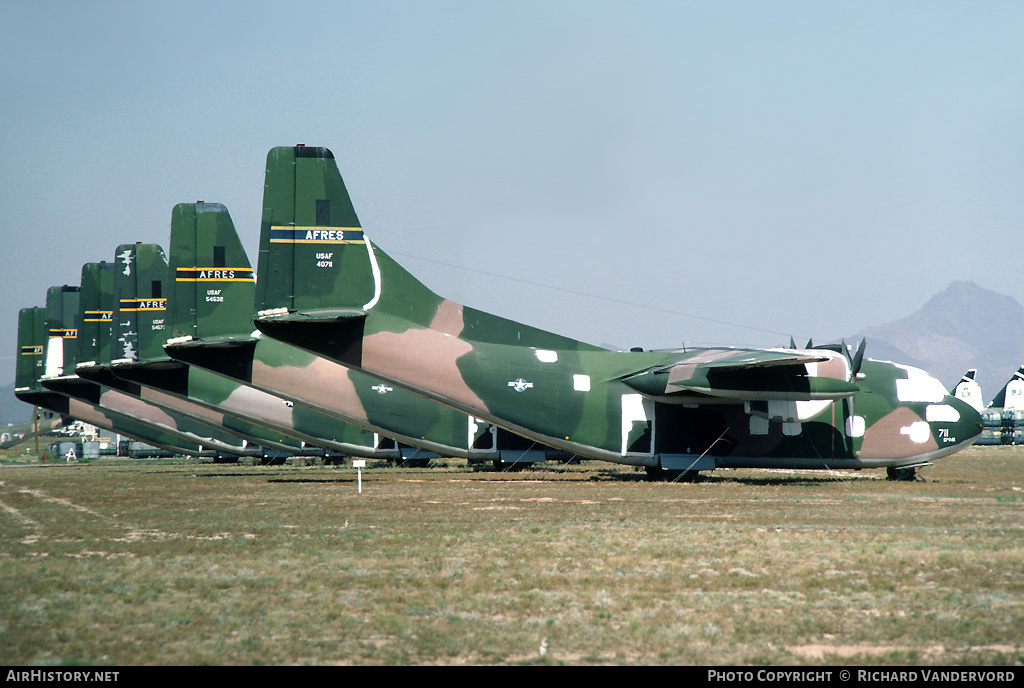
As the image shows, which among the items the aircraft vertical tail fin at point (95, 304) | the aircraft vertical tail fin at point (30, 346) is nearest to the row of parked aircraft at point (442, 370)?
the aircraft vertical tail fin at point (95, 304)

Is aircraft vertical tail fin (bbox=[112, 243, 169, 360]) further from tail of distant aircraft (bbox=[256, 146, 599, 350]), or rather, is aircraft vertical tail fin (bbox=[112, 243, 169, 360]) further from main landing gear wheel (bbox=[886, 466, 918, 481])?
main landing gear wheel (bbox=[886, 466, 918, 481])

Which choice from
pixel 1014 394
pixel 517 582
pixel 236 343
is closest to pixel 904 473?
pixel 236 343

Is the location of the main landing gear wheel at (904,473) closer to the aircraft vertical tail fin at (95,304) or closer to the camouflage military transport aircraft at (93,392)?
the camouflage military transport aircraft at (93,392)

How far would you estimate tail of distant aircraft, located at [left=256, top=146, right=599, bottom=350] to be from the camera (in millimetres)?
25930

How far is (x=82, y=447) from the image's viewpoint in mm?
80938

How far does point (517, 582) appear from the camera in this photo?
37.7ft

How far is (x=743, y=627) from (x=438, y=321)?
20.4 meters

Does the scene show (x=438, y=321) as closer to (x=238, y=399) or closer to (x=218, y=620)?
(x=238, y=399)

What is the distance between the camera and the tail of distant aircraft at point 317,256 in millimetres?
25930

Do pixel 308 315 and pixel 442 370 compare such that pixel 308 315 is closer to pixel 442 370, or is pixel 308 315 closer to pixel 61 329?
pixel 442 370

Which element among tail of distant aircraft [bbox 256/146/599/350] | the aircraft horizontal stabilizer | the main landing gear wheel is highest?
tail of distant aircraft [bbox 256/146/599/350]

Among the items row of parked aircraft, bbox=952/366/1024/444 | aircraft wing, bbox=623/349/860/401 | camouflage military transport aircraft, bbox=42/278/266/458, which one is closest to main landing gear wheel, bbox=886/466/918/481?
aircraft wing, bbox=623/349/860/401

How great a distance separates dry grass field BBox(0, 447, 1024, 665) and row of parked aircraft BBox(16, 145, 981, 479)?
220 inches

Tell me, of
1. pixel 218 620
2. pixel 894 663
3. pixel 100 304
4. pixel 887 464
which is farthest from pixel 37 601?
pixel 100 304
